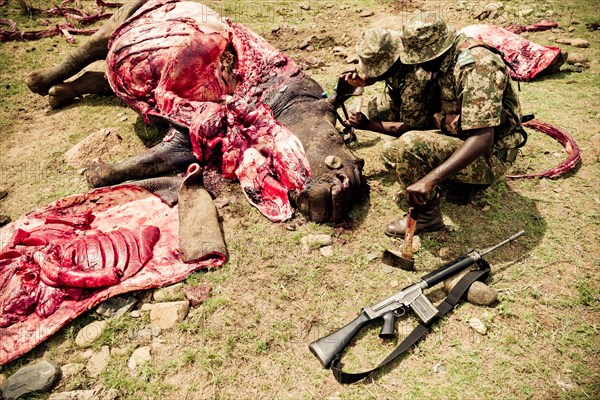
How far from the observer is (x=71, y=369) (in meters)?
2.61

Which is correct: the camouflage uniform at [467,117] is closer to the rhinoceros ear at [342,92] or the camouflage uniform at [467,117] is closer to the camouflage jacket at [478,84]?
the camouflage jacket at [478,84]

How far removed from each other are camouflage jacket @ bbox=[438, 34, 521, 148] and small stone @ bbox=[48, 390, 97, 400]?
3.23 meters

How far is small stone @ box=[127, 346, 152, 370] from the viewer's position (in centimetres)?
264

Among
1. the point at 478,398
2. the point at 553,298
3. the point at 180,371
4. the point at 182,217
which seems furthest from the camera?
the point at 182,217

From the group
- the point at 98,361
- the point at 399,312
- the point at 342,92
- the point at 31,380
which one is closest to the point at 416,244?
the point at 399,312

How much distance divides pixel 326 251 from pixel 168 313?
140cm

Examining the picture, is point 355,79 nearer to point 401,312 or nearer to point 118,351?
point 401,312

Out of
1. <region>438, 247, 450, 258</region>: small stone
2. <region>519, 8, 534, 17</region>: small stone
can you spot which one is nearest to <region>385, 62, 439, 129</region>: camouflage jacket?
<region>438, 247, 450, 258</region>: small stone

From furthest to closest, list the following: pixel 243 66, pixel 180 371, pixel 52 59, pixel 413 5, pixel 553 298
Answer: pixel 413 5, pixel 52 59, pixel 243 66, pixel 553 298, pixel 180 371

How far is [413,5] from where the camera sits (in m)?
7.98

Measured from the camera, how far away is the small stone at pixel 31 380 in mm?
2453

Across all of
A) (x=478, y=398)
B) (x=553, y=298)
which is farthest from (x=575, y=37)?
(x=478, y=398)

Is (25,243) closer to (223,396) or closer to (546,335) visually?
(223,396)

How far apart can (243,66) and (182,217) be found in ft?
6.87
